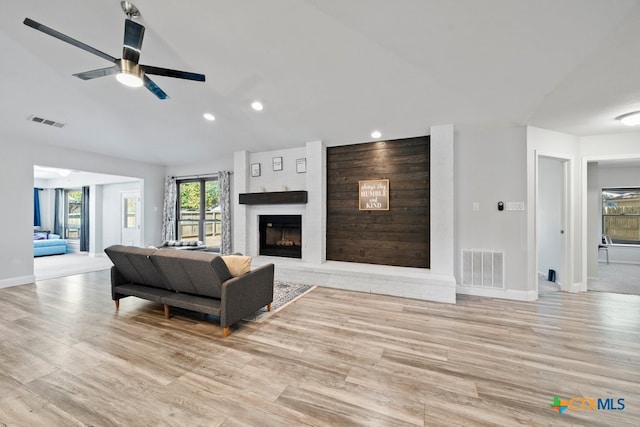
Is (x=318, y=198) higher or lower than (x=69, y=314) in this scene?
higher

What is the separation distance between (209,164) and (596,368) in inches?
300

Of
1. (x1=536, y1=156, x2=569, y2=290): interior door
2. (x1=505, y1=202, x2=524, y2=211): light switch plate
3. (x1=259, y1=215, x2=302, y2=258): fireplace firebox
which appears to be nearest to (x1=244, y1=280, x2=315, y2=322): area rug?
(x1=259, y1=215, x2=302, y2=258): fireplace firebox

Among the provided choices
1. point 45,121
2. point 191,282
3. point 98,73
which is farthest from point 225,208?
point 98,73

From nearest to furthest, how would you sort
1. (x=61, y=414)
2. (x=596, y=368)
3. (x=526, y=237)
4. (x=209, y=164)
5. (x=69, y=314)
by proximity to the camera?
1. (x=61, y=414)
2. (x=596, y=368)
3. (x=69, y=314)
4. (x=526, y=237)
5. (x=209, y=164)

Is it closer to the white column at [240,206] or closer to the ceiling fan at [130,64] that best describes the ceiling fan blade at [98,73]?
the ceiling fan at [130,64]

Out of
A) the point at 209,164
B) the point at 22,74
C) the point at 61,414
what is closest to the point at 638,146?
the point at 61,414

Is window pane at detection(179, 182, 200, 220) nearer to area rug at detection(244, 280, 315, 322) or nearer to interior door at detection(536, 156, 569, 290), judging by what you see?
area rug at detection(244, 280, 315, 322)

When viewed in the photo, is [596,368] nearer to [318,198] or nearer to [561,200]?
[561,200]

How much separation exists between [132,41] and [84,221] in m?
8.74

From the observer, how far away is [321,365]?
2.25 meters

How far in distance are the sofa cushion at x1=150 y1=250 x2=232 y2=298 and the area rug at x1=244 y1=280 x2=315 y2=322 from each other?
0.67 m

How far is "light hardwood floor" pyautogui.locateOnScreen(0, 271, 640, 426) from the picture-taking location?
1718 mm

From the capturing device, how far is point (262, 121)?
4699 mm

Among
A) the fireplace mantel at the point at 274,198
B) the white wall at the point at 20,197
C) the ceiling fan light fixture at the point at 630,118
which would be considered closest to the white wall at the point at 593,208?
the ceiling fan light fixture at the point at 630,118
